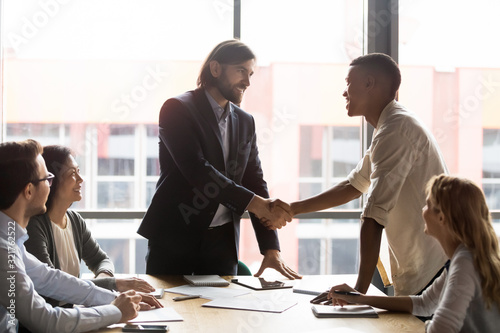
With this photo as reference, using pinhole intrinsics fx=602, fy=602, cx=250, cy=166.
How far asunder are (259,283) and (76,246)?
85cm

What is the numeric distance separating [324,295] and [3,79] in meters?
2.77

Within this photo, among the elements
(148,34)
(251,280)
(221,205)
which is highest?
(148,34)

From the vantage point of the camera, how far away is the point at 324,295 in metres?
2.19

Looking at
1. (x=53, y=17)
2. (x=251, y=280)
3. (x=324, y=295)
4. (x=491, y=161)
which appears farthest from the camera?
(x=491, y=161)

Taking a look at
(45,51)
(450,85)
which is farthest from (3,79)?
(450,85)

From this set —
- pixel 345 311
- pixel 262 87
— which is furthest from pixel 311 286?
pixel 262 87

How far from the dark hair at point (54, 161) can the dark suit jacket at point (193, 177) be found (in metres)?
0.47

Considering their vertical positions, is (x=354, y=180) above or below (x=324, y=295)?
above

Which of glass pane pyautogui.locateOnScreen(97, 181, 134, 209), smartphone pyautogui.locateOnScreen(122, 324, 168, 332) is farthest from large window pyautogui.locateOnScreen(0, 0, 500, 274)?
smartphone pyautogui.locateOnScreen(122, 324, 168, 332)

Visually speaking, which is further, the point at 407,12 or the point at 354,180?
the point at 407,12

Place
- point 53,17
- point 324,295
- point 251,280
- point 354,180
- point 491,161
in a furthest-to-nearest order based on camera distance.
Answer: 1. point 491,161
2. point 53,17
3. point 354,180
4. point 251,280
5. point 324,295

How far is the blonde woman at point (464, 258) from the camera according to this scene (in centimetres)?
168

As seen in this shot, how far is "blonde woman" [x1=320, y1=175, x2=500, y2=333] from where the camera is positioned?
168cm

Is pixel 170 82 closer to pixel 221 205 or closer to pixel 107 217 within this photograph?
pixel 107 217
